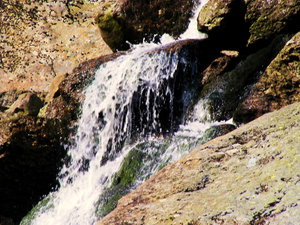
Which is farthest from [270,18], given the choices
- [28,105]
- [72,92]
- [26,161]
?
[28,105]

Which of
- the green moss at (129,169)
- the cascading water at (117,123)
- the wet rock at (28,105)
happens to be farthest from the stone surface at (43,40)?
the green moss at (129,169)

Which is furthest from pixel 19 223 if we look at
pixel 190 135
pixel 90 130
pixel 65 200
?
pixel 190 135

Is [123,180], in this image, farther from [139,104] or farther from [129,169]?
[139,104]

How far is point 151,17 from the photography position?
13453 millimetres

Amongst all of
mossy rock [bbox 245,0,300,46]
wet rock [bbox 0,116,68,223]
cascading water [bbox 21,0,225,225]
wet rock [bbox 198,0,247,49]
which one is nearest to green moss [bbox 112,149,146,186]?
cascading water [bbox 21,0,225,225]

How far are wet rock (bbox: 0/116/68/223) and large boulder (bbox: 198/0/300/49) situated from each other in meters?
5.39

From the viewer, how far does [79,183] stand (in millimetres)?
9602

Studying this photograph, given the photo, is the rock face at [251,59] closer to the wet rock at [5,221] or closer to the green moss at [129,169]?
the green moss at [129,169]

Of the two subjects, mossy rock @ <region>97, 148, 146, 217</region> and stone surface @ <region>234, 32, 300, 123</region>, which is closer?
stone surface @ <region>234, 32, 300, 123</region>

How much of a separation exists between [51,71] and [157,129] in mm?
8839

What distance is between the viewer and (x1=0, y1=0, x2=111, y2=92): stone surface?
1697 cm

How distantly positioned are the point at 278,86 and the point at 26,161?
21.8ft

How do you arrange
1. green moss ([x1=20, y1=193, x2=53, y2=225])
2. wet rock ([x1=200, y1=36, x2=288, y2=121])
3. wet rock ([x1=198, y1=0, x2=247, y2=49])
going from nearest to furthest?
wet rock ([x1=200, y1=36, x2=288, y2=121]), green moss ([x1=20, y1=193, x2=53, y2=225]), wet rock ([x1=198, y1=0, x2=247, y2=49])

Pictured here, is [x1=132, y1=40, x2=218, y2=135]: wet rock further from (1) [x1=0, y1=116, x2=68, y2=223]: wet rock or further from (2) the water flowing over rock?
(1) [x1=0, y1=116, x2=68, y2=223]: wet rock
